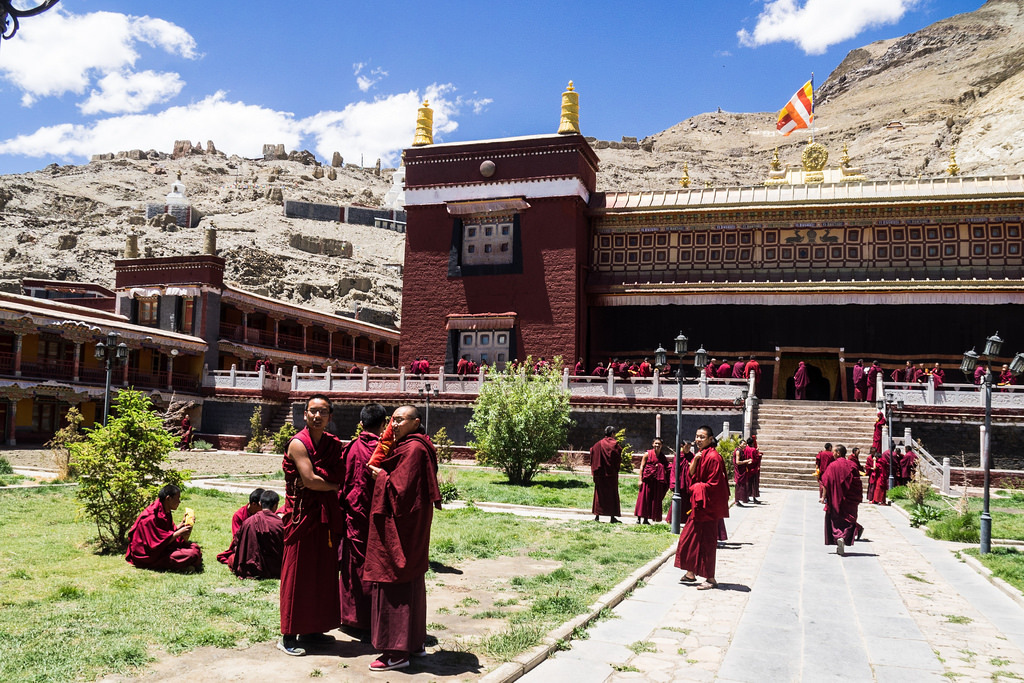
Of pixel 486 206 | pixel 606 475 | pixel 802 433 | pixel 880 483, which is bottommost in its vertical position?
pixel 880 483

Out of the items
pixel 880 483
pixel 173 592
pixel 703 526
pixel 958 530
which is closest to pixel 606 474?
pixel 703 526

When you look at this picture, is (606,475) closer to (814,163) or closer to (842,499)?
(842,499)

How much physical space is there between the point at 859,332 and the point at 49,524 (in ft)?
85.1

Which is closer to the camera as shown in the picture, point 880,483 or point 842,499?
point 842,499

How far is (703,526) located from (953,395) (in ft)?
57.9

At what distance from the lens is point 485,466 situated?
25531 millimetres

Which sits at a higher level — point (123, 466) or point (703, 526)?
point (123, 466)

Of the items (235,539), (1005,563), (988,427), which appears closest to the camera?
(235,539)

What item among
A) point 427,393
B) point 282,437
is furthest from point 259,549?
point 282,437

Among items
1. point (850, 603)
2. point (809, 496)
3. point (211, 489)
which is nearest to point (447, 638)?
point (850, 603)

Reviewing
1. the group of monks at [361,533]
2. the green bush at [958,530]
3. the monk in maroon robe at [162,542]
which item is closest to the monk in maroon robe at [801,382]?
the green bush at [958,530]

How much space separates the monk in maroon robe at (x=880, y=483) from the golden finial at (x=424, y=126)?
2055 centimetres

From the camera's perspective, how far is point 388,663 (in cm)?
551

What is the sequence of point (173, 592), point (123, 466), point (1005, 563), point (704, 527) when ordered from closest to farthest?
1. point (173, 592)
2. point (704, 527)
3. point (123, 466)
4. point (1005, 563)
